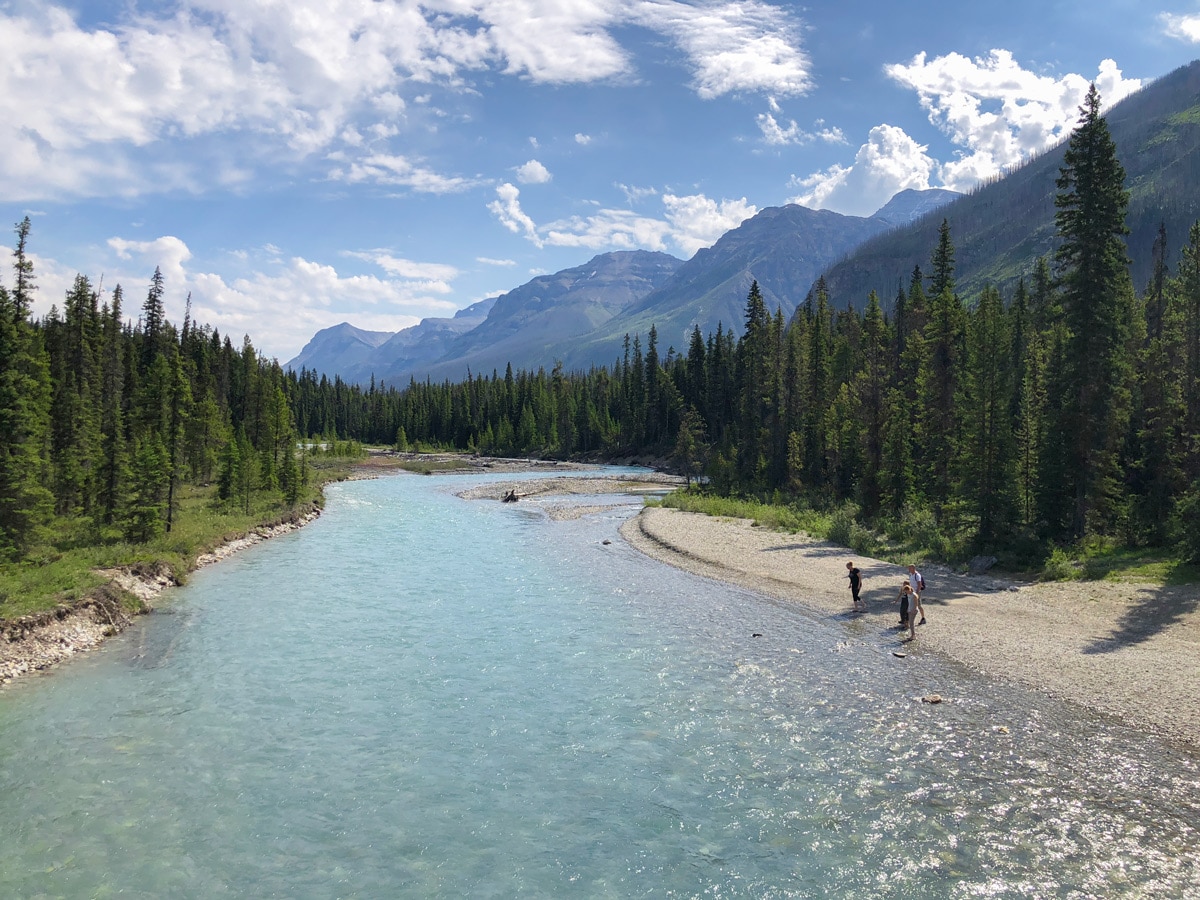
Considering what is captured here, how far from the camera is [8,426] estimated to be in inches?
1102

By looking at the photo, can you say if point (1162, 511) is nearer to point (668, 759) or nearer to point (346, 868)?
point (668, 759)

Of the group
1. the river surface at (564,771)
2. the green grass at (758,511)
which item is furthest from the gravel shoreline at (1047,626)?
the green grass at (758,511)

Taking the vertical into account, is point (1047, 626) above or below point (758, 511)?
below

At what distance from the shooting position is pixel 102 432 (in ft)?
136

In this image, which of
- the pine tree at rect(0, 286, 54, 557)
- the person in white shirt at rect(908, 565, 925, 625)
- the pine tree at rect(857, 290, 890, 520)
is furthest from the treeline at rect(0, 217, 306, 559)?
the pine tree at rect(857, 290, 890, 520)

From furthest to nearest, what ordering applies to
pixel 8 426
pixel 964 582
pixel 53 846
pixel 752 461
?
1. pixel 752 461
2. pixel 964 582
3. pixel 8 426
4. pixel 53 846

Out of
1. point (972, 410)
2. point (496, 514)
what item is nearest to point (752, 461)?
point (496, 514)

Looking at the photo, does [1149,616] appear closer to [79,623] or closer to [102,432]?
[79,623]

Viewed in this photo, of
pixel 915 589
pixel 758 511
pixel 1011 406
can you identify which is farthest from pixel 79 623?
pixel 1011 406

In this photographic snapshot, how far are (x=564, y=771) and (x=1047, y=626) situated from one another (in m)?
17.6

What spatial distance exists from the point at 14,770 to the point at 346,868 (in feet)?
27.6

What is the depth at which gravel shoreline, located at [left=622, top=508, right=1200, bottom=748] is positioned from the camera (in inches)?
686

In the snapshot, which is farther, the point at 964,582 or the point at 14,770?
the point at 964,582

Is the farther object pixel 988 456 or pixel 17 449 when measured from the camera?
pixel 988 456
